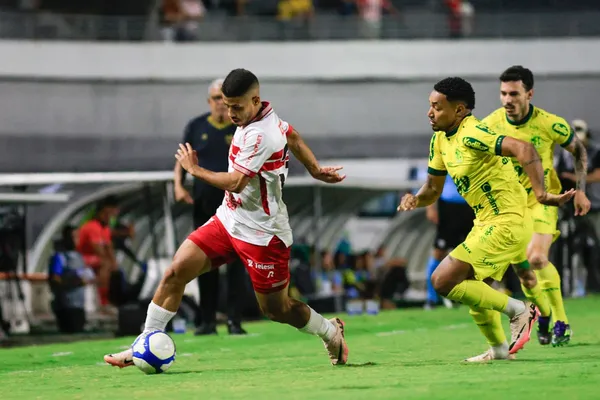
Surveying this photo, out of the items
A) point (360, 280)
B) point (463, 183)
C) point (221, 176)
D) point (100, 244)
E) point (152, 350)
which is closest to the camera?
point (221, 176)

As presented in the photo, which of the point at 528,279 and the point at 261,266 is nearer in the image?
the point at 261,266

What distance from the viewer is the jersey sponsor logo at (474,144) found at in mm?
9094

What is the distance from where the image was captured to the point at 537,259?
11.2 meters

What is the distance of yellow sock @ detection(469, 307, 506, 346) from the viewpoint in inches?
364

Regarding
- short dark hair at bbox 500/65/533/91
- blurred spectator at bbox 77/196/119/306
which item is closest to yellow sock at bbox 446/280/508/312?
short dark hair at bbox 500/65/533/91

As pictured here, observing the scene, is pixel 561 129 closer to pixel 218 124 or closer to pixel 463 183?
pixel 463 183

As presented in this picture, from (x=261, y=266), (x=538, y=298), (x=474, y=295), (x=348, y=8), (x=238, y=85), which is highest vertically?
(x=238, y=85)

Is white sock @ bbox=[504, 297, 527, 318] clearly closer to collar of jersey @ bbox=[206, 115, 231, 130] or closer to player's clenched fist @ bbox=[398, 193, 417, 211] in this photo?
player's clenched fist @ bbox=[398, 193, 417, 211]

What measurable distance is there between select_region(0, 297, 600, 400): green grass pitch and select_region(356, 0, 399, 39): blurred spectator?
14942mm

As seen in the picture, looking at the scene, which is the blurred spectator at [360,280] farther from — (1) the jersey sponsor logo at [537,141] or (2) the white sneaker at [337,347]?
(2) the white sneaker at [337,347]

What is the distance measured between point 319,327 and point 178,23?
786 inches

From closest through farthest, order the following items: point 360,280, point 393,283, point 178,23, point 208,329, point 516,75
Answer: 1. point 516,75
2. point 208,329
3. point 393,283
4. point 360,280
5. point 178,23

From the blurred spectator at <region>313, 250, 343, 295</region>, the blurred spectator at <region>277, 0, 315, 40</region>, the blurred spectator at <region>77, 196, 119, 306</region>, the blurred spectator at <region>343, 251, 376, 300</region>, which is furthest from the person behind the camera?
the blurred spectator at <region>277, 0, 315, 40</region>

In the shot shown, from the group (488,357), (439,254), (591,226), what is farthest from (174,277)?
(591,226)
